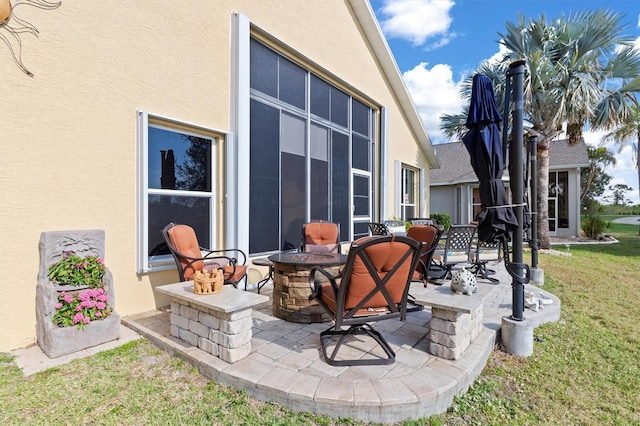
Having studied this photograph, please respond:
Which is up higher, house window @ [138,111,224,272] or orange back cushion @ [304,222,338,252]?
house window @ [138,111,224,272]

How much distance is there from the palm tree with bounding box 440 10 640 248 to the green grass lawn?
8346mm

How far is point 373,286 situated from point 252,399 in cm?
131

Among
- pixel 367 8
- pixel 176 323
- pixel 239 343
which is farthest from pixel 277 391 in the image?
pixel 367 8

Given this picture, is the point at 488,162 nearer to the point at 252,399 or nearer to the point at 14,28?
the point at 252,399

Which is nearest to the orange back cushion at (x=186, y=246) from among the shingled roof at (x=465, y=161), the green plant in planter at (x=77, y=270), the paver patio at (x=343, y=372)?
the paver patio at (x=343, y=372)

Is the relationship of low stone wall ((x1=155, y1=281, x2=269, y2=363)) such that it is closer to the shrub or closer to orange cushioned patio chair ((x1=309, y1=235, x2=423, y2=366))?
orange cushioned patio chair ((x1=309, y1=235, x2=423, y2=366))

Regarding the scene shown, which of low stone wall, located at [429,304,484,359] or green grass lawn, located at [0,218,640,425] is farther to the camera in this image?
low stone wall, located at [429,304,484,359]

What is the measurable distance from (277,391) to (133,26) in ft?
15.0

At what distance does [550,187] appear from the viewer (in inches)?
607

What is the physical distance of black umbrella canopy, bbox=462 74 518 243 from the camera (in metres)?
3.36

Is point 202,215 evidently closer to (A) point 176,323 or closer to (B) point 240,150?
(B) point 240,150

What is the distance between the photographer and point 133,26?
12.8 ft

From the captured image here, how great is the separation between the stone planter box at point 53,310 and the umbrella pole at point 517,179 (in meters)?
4.34

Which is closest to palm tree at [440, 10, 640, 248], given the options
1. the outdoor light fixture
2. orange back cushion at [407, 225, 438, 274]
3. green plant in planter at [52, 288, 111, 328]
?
orange back cushion at [407, 225, 438, 274]
